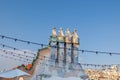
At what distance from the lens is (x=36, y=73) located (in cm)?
2477

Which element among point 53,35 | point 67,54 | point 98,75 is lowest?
point 98,75

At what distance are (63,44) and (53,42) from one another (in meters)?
1.30

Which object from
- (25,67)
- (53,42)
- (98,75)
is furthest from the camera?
(98,75)

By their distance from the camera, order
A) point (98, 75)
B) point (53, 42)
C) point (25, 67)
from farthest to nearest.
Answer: point (98, 75), point (53, 42), point (25, 67)

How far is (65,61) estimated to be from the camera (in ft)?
88.4

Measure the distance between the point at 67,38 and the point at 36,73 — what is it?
535cm

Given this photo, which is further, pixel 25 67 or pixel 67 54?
pixel 67 54

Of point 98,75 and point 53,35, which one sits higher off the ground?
point 53,35

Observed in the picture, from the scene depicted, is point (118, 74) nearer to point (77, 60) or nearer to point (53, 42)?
point (77, 60)

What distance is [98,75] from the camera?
31.7 metres

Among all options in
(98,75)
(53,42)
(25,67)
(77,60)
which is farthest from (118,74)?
(25,67)

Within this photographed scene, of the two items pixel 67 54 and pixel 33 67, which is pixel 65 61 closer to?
pixel 67 54

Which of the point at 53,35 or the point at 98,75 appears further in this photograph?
the point at 98,75

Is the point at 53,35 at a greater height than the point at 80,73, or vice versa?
the point at 53,35
